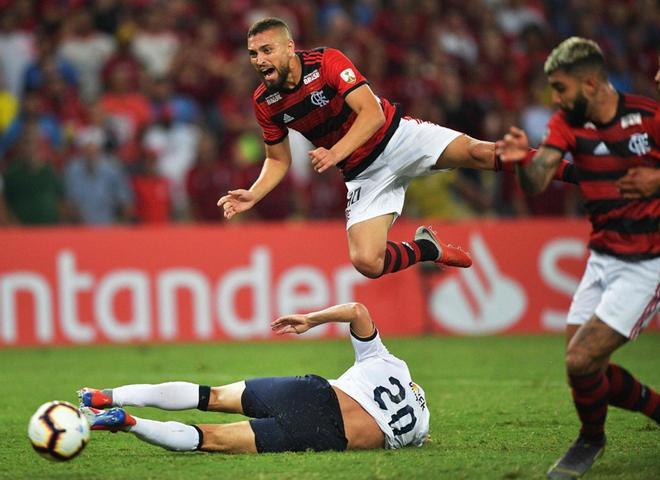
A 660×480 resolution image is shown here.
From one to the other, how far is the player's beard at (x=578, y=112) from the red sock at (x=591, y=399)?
1.35 meters

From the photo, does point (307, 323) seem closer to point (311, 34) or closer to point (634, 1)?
point (311, 34)

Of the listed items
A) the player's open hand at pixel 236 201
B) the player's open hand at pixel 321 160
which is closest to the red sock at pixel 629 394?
the player's open hand at pixel 321 160

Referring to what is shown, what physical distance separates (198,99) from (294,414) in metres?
10.2

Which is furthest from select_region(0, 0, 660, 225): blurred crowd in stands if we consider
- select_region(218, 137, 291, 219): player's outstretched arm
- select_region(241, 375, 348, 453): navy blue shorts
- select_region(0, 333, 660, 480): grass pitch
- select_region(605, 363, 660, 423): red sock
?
select_region(605, 363, 660, 423): red sock

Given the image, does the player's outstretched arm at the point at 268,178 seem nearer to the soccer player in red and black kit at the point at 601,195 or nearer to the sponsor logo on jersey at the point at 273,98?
the sponsor logo on jersey at the point at 273,98

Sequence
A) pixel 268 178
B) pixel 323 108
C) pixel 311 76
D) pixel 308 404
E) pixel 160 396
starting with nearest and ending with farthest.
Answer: pixel 308 404, pixel 160 396, pixel 311 76, pixel 323 108, pixel 268 178

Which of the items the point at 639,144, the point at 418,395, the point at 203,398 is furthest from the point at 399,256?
the point at 639,144

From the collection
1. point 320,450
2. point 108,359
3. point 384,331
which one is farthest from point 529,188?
point 384,331

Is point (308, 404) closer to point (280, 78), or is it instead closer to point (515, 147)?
point (515, 147)

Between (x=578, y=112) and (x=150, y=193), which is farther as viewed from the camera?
(x=150, y=193)

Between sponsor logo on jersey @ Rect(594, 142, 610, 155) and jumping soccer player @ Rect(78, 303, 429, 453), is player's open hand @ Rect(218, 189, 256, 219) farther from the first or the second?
sponsor logo on jersey @ Rect(594, 142, 610, 155)

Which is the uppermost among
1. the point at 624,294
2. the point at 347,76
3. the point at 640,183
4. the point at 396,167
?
the point at 347,76

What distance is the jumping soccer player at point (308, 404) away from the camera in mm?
6625

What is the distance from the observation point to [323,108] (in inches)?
328
